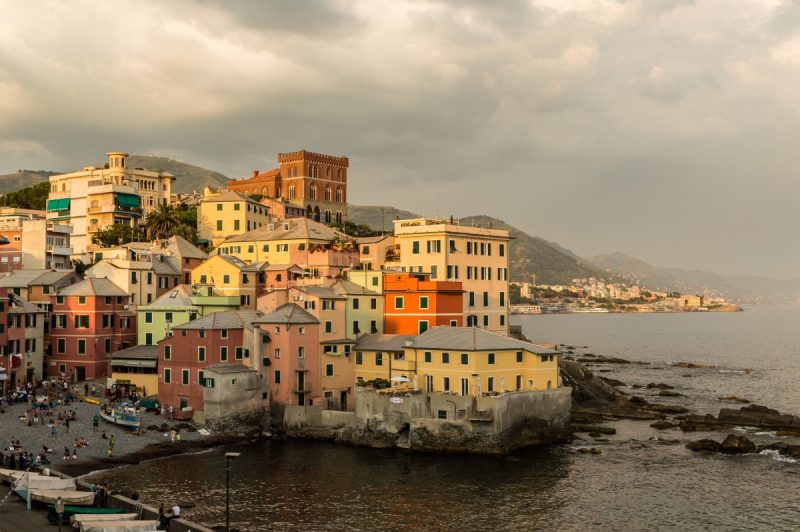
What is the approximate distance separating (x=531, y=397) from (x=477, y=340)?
7387 millimetres

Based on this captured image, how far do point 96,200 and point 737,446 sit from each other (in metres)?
113

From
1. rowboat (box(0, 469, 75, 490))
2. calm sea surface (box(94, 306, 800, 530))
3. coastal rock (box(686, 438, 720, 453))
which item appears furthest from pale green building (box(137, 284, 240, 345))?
coastal rock (box(686, 438, 720, 453))

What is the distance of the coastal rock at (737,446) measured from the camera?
7481 cm

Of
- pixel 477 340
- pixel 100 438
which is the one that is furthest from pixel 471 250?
pixel 100 438

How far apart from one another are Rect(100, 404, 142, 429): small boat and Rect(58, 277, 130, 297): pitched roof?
73.2 feet

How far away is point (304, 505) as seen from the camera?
5778 centimetres

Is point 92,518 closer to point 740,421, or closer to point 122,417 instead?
point 122,417

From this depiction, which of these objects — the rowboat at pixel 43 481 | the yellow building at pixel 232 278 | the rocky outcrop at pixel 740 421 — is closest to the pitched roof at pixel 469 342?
the rocky outcrop at pixel 740 421

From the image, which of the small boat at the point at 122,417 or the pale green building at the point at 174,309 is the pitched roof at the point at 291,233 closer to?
the pale green building at the point at 174,309

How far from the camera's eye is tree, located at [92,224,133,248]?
13000 cm

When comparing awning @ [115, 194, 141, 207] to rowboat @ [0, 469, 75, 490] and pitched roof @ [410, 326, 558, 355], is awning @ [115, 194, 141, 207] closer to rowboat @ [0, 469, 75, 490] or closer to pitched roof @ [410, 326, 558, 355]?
pitched roof @ [410, 326, 558, 355]

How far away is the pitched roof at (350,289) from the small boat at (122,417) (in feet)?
83.9

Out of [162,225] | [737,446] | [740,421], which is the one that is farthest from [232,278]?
[740,421]

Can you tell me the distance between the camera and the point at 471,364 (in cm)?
7512
